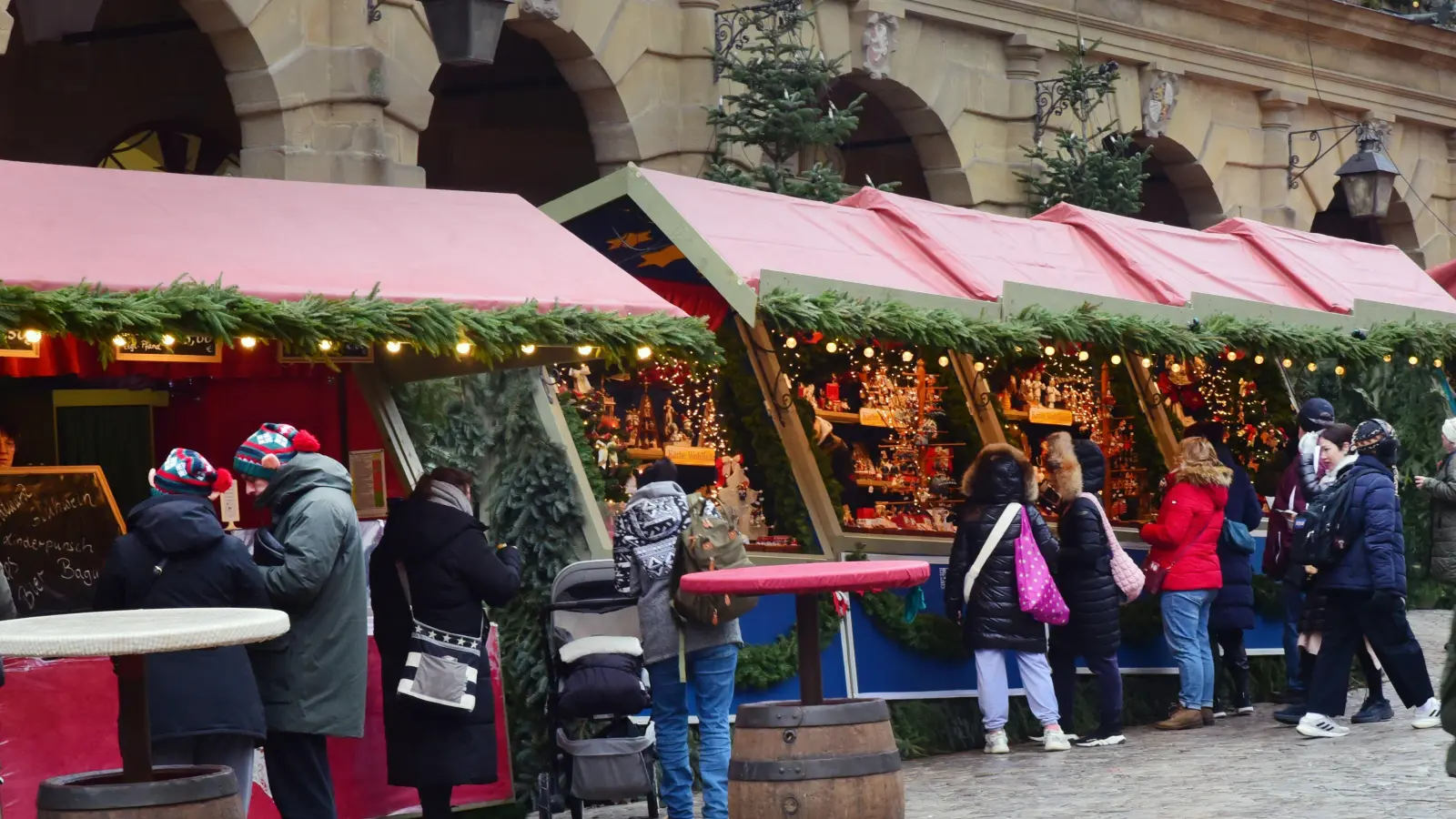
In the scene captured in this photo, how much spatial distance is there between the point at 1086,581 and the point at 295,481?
16.3ft

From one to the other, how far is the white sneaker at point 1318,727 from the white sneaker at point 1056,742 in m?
1.17

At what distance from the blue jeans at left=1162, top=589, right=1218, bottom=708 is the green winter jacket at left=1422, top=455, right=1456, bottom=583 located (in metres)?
1.57

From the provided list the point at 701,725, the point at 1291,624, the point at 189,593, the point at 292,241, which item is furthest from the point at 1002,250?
the point at 189,593

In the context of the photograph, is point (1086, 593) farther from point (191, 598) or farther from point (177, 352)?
point (191, 598)

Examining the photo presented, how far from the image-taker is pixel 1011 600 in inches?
422

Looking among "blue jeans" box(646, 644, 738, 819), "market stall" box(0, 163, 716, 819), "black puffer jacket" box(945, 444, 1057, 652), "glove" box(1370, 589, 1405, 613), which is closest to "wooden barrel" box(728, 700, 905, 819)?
"blue jeans" box(646, 644, 738, 819)

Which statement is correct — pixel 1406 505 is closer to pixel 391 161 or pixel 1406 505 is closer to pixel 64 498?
pixel 391 161

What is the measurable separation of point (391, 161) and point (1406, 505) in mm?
7606

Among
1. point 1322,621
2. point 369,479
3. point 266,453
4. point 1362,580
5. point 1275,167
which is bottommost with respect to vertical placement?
point 1322,621

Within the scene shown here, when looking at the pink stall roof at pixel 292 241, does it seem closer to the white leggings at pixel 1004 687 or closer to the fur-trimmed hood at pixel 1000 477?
the fur-trimmed hood at pixel 1000 477

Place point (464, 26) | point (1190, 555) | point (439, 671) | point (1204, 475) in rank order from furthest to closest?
point (1190, 555) < point (1204, 475) < point (464, 26) < point (439, 671)

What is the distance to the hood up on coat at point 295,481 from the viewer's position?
7.52 m

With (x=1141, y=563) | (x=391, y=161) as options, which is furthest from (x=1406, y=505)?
(x=391, y=161)

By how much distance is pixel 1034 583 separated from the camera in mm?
10656
